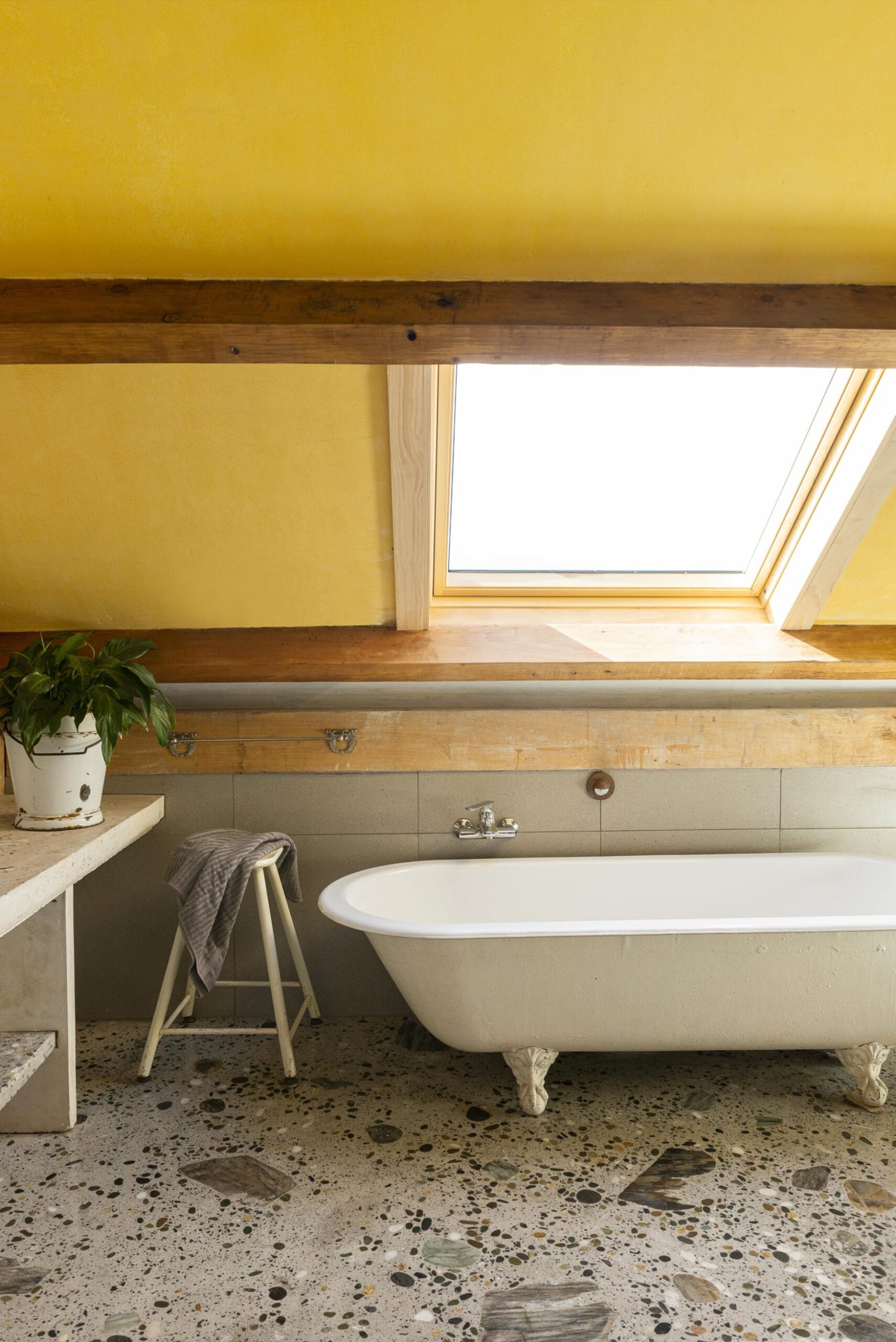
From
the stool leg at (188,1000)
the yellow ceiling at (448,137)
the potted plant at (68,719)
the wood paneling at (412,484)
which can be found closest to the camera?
the yellow ceiling at (448,137)

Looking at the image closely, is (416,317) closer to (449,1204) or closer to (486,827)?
(486,827)

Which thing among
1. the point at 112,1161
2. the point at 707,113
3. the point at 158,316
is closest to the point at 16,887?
the point at 112,1161

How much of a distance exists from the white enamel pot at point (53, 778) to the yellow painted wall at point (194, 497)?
510 mm

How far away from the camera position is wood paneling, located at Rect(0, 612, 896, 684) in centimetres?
312

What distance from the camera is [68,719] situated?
2686mm

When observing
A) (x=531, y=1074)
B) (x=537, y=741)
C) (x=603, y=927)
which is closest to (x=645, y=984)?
(x=603, y=927)

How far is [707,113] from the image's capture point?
168cm

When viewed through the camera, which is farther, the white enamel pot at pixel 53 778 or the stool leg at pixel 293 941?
the stool leg at pixel 293 941

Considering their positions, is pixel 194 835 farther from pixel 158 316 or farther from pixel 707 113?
pixel 707 113

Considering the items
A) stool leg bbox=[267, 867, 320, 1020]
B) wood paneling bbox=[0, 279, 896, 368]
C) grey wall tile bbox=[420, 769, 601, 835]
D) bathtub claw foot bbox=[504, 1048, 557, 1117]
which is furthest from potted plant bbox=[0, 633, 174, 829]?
bathtub claw foot bbox=[504, 1048, 557, 1117]

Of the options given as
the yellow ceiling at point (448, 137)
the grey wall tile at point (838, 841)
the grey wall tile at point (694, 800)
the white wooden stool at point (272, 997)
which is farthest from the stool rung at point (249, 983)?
the yellow ceiling at point (448, 137)

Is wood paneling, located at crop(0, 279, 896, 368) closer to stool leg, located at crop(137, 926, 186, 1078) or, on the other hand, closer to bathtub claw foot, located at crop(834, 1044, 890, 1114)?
stool leg, located at crop(137, 926, 186, 1078)

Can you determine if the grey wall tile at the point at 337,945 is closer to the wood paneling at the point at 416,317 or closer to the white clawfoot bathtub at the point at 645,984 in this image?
the white clawfoot bathtub at the point at 645,984

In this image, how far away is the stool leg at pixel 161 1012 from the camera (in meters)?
2.83
